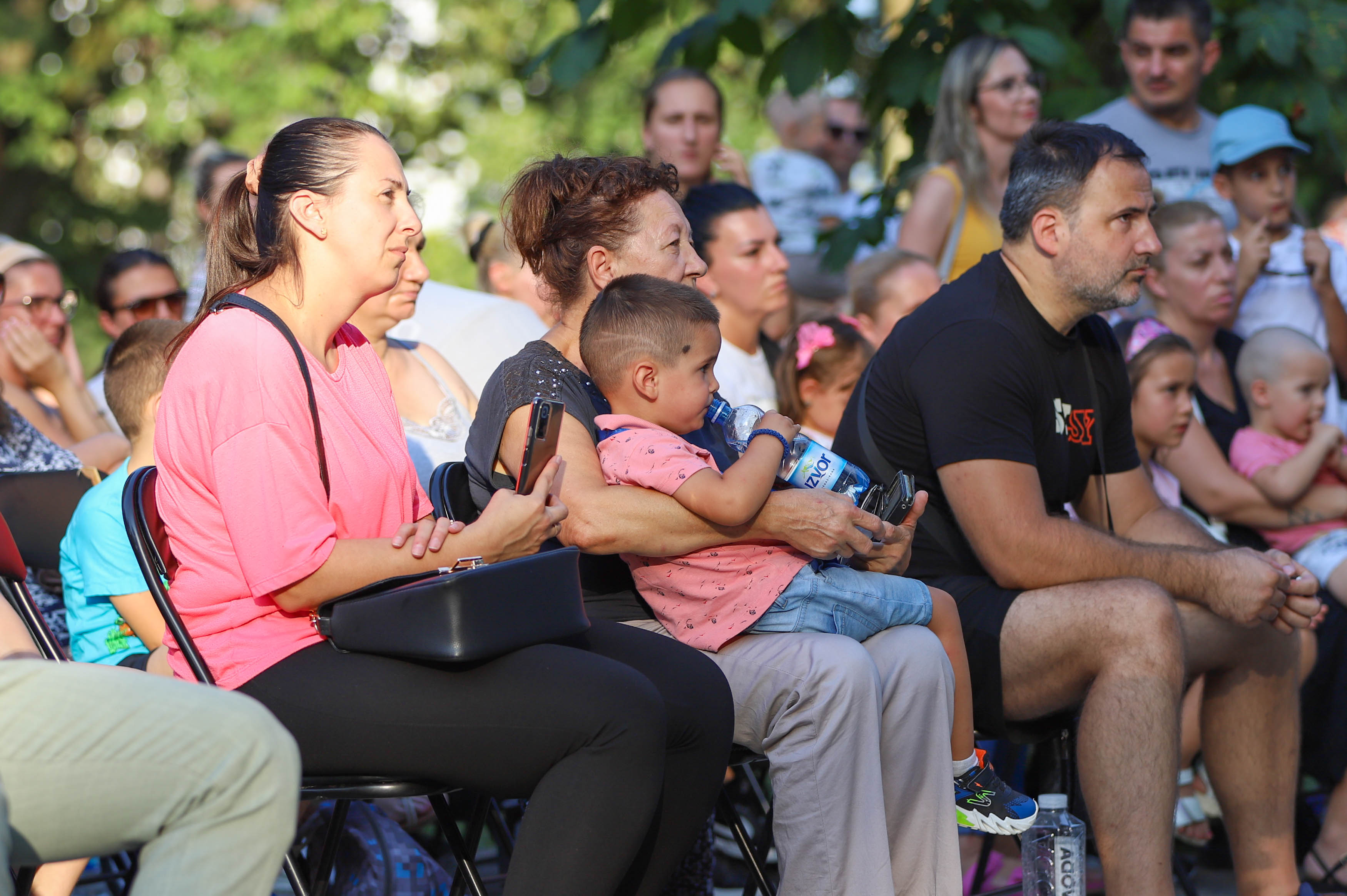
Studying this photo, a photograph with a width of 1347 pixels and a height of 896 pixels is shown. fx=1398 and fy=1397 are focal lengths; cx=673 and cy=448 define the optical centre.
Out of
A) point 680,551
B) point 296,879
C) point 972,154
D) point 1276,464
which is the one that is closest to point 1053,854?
point 680,551

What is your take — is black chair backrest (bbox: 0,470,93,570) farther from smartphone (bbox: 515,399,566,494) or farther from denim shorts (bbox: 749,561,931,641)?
denim shorts (bbox: 749,561,931,641)

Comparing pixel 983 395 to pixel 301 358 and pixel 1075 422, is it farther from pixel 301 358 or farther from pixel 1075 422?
pixel 301 358

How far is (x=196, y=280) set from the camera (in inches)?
192

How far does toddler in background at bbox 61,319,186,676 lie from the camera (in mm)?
3135

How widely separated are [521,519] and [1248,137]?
3969 mm

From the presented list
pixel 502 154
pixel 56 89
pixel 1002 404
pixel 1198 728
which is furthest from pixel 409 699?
pixel 56 89

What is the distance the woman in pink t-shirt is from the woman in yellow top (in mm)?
3170

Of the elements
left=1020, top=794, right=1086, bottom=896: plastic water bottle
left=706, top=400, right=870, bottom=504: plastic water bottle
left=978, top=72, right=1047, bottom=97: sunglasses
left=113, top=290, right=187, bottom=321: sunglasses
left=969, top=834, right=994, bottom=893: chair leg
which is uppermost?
left=978, top=72, right=1047, bottom=97: sunglasses

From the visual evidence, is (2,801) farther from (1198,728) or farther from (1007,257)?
(1198,728)

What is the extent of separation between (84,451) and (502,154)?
11.4m

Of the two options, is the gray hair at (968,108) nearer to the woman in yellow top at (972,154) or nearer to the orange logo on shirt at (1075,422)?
the woman in yellow top at (972,154)

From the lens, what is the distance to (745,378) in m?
4.79

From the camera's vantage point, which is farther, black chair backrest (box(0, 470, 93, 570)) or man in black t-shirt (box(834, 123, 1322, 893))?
black chair backrest (box(0, 470, 93, 570))

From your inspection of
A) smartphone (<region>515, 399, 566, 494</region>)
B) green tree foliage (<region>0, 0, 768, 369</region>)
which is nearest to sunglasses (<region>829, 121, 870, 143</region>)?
smartphone (<region>515, 399, 566, 494</region>)
